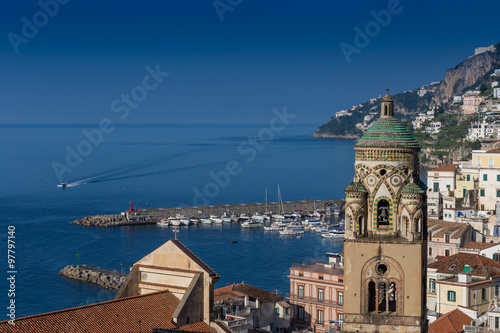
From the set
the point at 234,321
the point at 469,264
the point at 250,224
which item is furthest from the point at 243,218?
the point at 234,321

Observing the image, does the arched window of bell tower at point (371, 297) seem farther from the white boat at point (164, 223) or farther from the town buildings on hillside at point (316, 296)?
the white boat at point (164, 223)

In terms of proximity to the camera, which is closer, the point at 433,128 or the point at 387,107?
the point at 387,107

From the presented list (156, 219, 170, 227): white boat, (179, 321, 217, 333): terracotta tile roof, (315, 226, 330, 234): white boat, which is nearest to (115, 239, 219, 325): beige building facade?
(179, 321, 217, 333): terracotta tile roof

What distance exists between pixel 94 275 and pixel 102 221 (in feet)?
105

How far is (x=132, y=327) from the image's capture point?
51.5ft

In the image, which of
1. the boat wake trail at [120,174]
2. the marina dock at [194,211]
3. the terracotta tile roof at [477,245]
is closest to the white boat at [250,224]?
the marina dock at [194,211]

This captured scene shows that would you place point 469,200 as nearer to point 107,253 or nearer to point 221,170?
point 107,253

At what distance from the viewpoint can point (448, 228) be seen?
1571 inches

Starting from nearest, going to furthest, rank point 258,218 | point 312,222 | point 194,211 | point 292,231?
1. point 292,231
2. point 312,222
3. point 258,218
4. point 194,211

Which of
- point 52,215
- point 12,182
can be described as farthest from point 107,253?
point 12,182

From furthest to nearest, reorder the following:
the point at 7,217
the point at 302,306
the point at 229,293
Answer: the point at 7,217, the point at 302,306, the point at 229,293

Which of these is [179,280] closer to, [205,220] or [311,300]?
[311,300]

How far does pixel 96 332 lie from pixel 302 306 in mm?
24297

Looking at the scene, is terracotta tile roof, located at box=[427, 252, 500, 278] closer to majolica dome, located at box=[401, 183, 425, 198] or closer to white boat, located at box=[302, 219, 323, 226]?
majolica dome, located at box=[401, 183, 425, 198]
